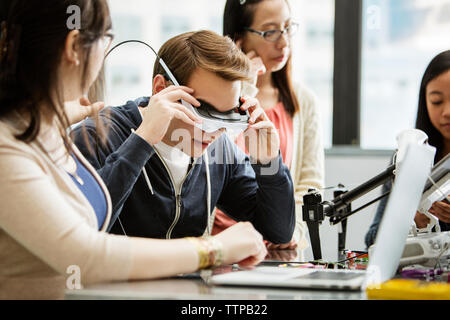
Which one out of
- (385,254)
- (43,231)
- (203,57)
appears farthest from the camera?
(203,57)

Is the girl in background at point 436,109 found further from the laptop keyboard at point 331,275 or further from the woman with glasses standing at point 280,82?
the laptop keyboard at point 331,275

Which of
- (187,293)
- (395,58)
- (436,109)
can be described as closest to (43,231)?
(187,293)

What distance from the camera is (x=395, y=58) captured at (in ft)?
10.6

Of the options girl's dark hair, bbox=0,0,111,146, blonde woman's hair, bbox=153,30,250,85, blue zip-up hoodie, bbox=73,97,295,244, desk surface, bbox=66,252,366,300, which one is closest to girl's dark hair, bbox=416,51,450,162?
blue zip-up hoodie, bbox=73,97,295,244

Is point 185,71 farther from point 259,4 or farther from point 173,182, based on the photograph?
point 259,4

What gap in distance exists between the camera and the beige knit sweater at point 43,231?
2.90 feet

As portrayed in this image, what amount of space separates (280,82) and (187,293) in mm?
1426

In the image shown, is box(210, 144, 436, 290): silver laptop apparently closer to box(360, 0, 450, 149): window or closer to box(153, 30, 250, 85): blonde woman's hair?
box(153, 30, 250, 85): blonde woman's hair

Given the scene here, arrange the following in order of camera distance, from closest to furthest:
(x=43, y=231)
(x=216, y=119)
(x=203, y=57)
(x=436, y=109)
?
1. (x=43, y=231)
2. (x=216, y=119)
3. (x=203, y=57)
4. (x=436, y=109)

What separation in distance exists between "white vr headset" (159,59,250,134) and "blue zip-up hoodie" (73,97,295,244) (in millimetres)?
152

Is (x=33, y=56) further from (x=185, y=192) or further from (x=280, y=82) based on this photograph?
(x=280, y=82)

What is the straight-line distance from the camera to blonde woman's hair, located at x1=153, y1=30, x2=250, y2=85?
145cm
